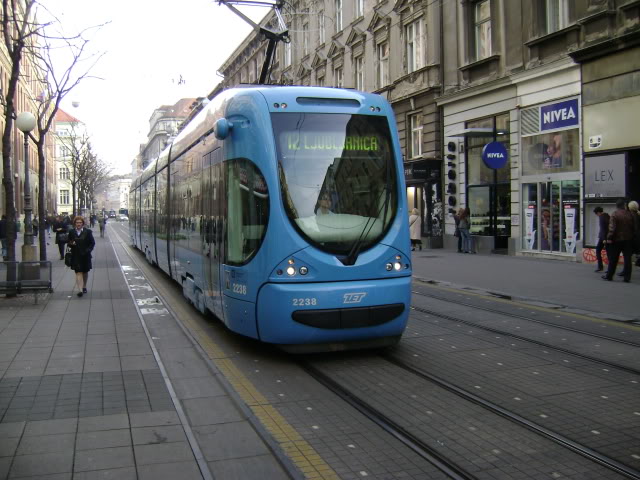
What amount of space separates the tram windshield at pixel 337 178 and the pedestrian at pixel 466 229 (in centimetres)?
1674

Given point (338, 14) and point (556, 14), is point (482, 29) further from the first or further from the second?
point (338, 14)

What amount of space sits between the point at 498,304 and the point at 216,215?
5736 mm

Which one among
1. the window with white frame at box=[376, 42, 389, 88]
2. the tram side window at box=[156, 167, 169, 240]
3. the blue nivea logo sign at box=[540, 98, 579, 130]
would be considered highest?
the window with white frame at box=[376, 42, 389, 88]

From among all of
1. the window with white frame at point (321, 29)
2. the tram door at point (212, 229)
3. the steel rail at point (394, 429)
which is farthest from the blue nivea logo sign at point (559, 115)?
the window with white frame at point (321, 29)

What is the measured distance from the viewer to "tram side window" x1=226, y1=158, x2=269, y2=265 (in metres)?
6.84

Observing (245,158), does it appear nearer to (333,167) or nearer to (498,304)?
(333,167)

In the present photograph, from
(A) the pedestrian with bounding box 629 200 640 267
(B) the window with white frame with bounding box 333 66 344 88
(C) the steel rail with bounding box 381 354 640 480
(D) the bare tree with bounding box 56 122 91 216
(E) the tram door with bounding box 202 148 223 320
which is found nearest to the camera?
(C) the steel rail with bounding box 381 354 640 480

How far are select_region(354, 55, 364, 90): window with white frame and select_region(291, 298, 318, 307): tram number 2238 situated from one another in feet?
92.7

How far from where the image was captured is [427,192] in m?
27.2

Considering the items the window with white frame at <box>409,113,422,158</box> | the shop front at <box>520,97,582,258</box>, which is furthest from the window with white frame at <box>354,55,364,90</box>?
the shop front at <box>520,97,582,258</box>

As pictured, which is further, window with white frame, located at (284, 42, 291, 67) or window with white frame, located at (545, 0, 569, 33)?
window with white frame, located at (284, 42, 291, 67)

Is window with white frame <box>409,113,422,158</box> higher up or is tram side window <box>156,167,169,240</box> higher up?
window with white frame <box>409,113,422,158</box>

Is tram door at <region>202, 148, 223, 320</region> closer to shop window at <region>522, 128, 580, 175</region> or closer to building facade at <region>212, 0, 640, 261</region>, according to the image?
building facade at <region>212, 0, 640, 261</region>

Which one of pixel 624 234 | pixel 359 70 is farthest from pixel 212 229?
pixel 359 70
